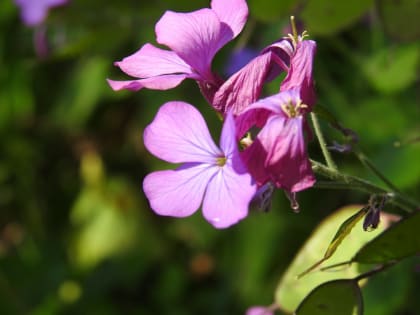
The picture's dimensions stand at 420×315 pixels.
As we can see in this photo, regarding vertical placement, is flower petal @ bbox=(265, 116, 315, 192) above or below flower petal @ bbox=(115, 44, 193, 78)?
below

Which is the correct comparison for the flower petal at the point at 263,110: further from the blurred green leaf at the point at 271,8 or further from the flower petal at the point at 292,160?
the blurred green leaf at the point at 271,8

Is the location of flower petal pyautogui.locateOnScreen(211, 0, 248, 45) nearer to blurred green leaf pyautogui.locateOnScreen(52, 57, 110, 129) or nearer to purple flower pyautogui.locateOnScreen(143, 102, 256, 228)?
purple flower pyautogui.locateOnScreen(143, 102, 256, 228)

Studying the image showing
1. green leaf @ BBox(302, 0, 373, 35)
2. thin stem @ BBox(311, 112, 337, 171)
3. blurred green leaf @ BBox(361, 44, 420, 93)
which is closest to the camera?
thin stem @ BBox(311, 112, 337, 171)

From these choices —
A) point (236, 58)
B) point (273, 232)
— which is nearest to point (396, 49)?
point (236, 58)

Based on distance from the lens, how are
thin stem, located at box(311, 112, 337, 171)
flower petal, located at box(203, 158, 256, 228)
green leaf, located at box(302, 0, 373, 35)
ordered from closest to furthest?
flower petal, located at box(203, 158, 256, 228) → thin stem, located at box(311, 112, 337, 171) → green leaf, located at box(302, 0, 373, 35)

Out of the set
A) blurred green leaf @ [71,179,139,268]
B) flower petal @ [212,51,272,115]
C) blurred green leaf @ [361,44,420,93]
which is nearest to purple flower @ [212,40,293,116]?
flower petal @ [212,51,272,115]

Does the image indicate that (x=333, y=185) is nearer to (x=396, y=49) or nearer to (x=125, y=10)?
(x=396, y=49)

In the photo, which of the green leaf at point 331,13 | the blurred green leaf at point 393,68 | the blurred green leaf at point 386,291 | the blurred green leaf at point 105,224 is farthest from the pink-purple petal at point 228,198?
the blurred green leaf at point 105,224

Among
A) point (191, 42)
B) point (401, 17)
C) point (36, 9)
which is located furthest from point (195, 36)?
point (36, 9)
